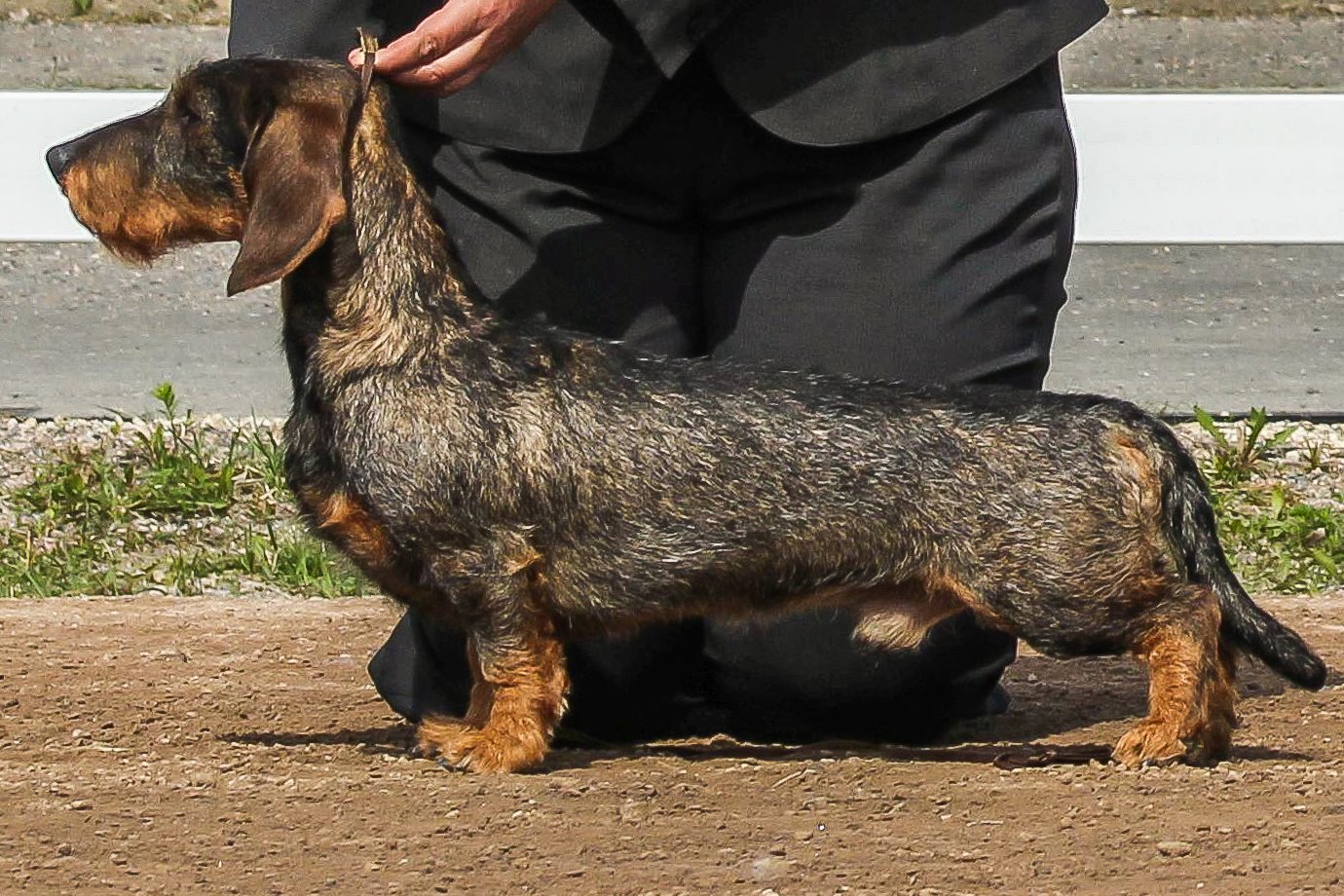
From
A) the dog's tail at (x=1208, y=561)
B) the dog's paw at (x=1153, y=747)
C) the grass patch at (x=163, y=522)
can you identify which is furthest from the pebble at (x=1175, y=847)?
the grass patch at (x=163, y=522)

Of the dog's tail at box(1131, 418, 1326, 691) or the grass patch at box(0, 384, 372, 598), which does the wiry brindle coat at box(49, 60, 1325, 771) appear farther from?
the grass patch at box(0, 384, 372, 598)

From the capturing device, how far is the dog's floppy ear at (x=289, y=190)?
4.01 m

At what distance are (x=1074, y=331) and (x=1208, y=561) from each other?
5.18 m

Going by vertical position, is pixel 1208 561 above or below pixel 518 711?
above

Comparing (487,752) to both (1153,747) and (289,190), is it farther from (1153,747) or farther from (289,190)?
(1153,747)

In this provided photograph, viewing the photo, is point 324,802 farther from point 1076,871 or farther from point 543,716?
point 1076,871

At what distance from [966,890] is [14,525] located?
3.97 meters

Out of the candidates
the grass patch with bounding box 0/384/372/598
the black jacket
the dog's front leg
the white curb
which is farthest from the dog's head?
the white curb

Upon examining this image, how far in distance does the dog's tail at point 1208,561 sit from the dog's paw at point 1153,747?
26cm

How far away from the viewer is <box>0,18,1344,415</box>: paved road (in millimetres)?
8000

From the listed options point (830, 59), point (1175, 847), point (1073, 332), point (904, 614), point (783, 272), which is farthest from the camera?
point (1073, 332)

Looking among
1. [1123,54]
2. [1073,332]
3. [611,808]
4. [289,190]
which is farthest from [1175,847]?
[1123,54]

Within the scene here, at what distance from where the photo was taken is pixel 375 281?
4195mm

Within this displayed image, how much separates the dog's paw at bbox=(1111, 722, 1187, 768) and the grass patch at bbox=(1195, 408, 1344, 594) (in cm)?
194
